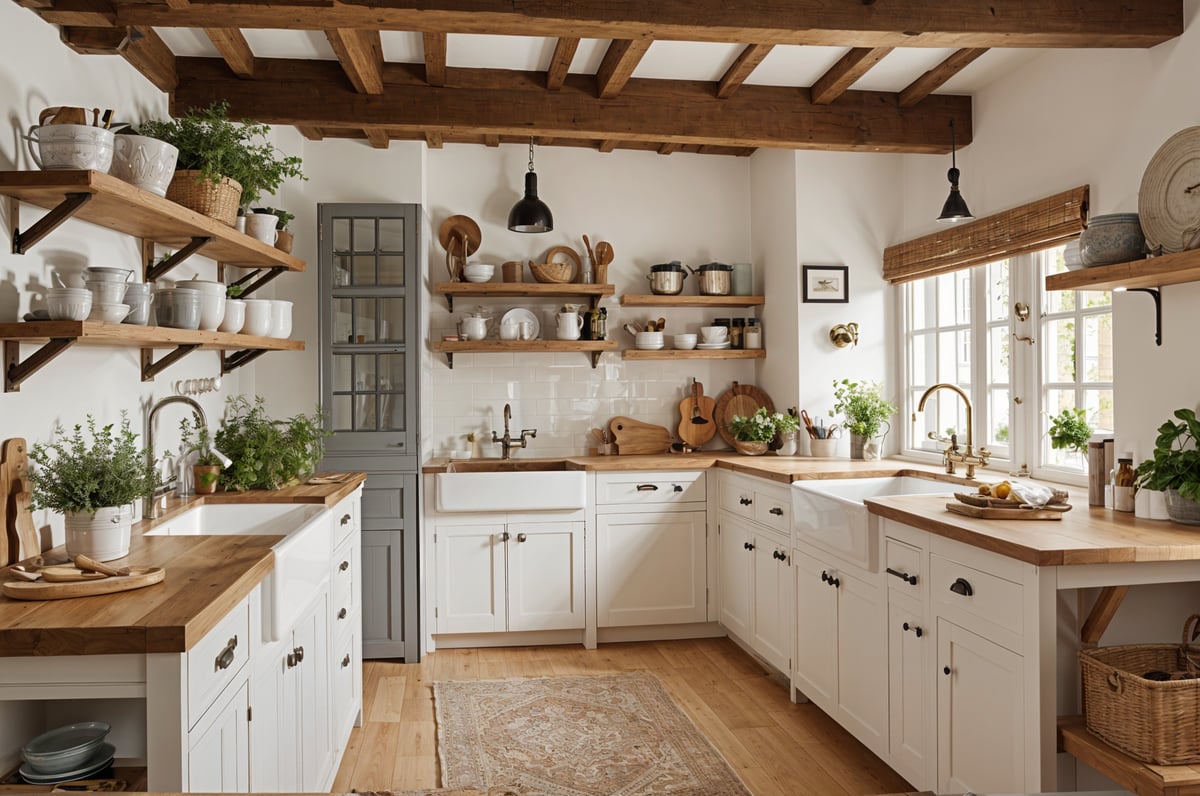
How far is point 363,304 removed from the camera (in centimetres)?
459

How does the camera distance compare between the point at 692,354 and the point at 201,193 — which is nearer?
the point at 201,193

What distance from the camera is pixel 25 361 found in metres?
2.33

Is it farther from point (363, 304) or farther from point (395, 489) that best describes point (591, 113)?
point (395, 489)

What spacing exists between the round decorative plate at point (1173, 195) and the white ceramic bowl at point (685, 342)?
2.69m

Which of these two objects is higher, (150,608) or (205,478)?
(205,478)

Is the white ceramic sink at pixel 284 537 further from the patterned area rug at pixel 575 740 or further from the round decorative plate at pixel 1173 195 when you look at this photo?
the round decorative plate at pixel 1173 195

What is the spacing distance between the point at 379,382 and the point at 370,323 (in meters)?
0.30

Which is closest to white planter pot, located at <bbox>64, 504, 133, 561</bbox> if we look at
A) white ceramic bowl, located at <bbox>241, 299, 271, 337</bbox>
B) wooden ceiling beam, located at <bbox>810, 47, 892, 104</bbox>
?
white ceramic bowl, located at <bbox>241, 299, 271, 337</bbox>

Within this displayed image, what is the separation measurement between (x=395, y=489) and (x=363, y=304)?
0.96m

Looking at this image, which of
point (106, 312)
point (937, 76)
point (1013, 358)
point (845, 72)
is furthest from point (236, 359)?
point (1013, 358)

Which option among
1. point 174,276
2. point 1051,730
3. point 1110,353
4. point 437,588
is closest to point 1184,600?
point 1051,730

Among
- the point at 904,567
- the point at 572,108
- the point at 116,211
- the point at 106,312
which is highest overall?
the point at 572,108

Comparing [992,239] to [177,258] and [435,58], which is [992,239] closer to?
[435,58]

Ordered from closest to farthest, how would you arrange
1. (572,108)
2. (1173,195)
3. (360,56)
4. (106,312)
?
1. (106,312)
2. (1173,195)
3. (360,56)
4. (572,108)
